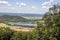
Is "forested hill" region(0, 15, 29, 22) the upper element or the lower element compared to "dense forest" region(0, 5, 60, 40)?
lower

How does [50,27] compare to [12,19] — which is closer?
[50,27]

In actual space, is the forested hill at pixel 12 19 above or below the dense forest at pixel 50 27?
below

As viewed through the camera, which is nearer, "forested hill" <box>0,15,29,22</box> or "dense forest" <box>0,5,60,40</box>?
"dense forest" <box>0,5,60,40</box>

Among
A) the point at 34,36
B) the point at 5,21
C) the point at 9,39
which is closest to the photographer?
the point at 34,36

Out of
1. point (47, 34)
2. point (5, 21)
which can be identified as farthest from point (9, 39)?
point (5, 21)

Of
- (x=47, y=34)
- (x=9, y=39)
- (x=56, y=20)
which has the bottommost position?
(x=9, y=39)

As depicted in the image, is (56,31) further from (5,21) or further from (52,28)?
(5,21)

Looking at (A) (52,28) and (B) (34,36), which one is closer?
(A) (52,28)

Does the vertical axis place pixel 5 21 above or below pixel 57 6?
below

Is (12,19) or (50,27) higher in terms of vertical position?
(50,27)

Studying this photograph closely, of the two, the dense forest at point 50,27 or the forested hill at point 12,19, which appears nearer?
the dense forest at point 50,27

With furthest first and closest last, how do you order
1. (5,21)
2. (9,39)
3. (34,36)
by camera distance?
(5,21) < (9,39) < (34,36)
